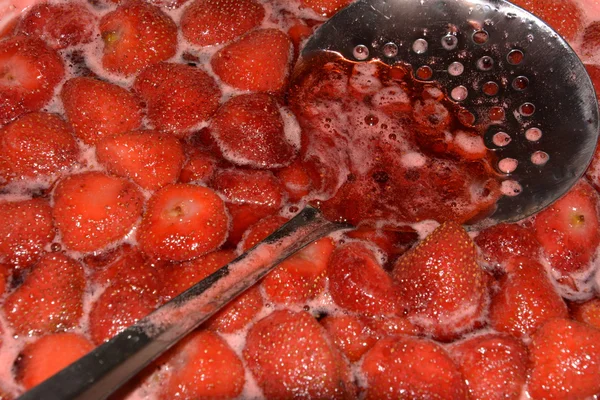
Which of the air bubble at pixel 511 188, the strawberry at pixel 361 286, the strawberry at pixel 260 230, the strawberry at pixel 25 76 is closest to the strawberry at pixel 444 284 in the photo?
the strawberry at pixel 361 286

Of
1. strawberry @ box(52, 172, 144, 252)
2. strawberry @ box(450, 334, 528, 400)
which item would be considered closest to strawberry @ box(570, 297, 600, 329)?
strawberry @ box(450, 334, 528, 400)

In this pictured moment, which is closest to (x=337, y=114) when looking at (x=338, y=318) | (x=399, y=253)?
(x=399, y=253)

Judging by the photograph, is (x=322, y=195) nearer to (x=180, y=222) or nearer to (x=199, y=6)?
(x=180, y=222)

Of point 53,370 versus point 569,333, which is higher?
point 569,333

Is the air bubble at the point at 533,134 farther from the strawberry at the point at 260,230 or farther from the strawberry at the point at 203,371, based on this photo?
the strawberry at the point at 203,371

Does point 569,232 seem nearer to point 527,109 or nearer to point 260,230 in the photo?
point 527,109

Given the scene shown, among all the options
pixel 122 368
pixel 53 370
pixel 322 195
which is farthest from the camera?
pixel 322 195

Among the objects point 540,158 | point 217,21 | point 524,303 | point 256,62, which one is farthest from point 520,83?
point 217,21

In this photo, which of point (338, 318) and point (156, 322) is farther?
point (338, 318)
